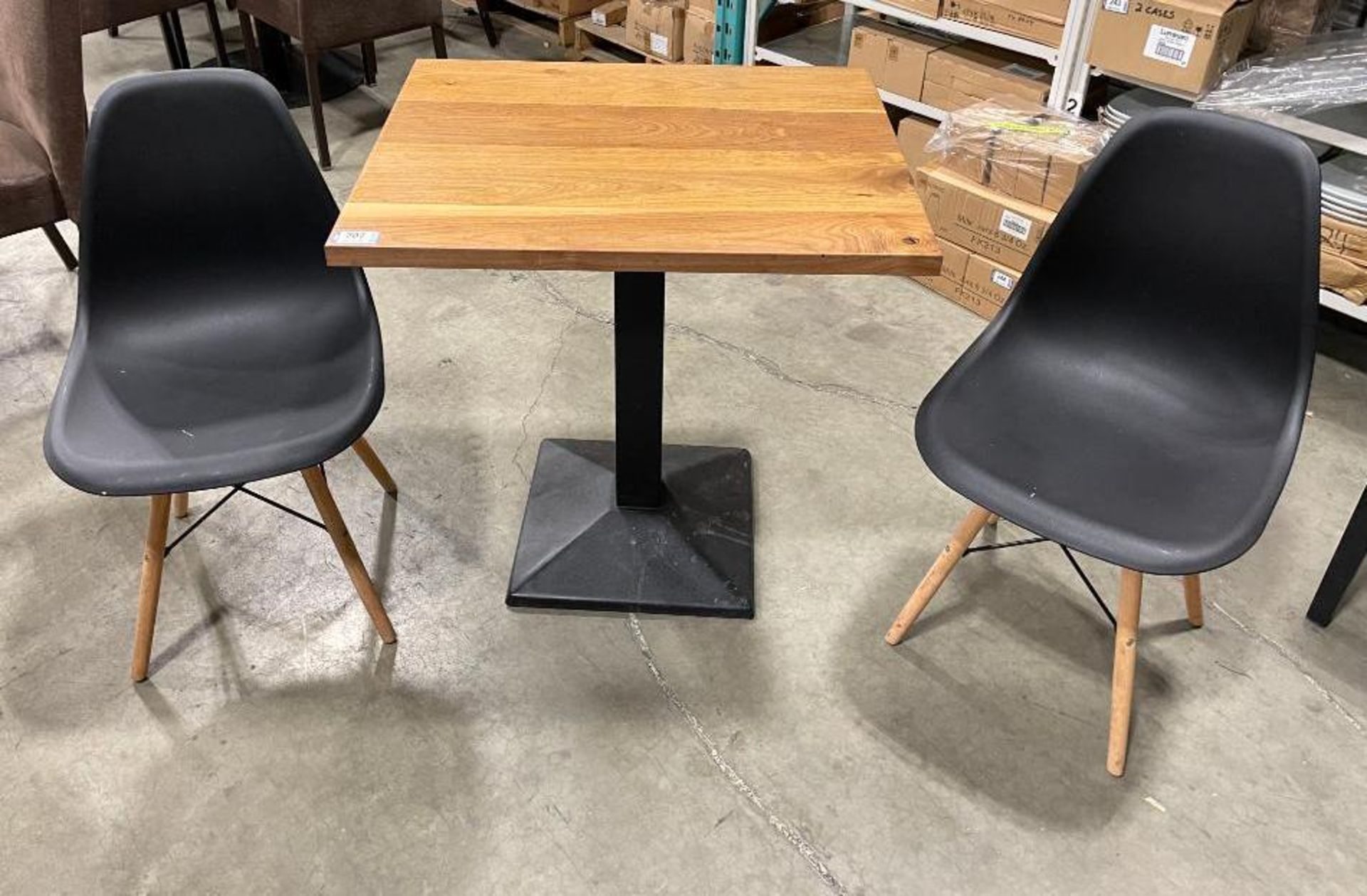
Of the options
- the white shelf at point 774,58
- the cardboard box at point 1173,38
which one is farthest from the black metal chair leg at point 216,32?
the cardboard box at point 1173,38

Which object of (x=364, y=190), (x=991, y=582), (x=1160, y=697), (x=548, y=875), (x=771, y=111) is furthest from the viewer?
(x=991, y=582)

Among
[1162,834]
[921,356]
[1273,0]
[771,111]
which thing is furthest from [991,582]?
[1273,0]

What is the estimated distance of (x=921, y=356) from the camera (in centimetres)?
247

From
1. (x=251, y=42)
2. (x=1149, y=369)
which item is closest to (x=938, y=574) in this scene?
(x=1149, y=369)

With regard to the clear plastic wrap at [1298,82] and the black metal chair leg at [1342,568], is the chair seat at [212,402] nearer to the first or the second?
the black metal chair leg at [1342,568]

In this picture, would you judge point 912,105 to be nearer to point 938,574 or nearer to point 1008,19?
point 1008,19

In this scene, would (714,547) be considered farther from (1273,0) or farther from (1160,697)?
(1273,0)

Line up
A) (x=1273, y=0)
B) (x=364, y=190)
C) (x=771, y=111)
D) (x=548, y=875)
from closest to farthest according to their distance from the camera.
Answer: (x=364, y=190)
(x=548, y=875)
(x=771, y=111)
(x=1273, y=0)

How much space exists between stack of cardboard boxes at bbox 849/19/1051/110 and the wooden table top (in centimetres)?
109

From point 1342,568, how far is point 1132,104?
4.08 feet

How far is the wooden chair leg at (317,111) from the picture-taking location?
305cm

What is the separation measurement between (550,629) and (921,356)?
120 centimetres

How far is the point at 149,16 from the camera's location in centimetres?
317

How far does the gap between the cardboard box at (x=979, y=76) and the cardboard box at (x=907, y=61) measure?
0.06 ft
